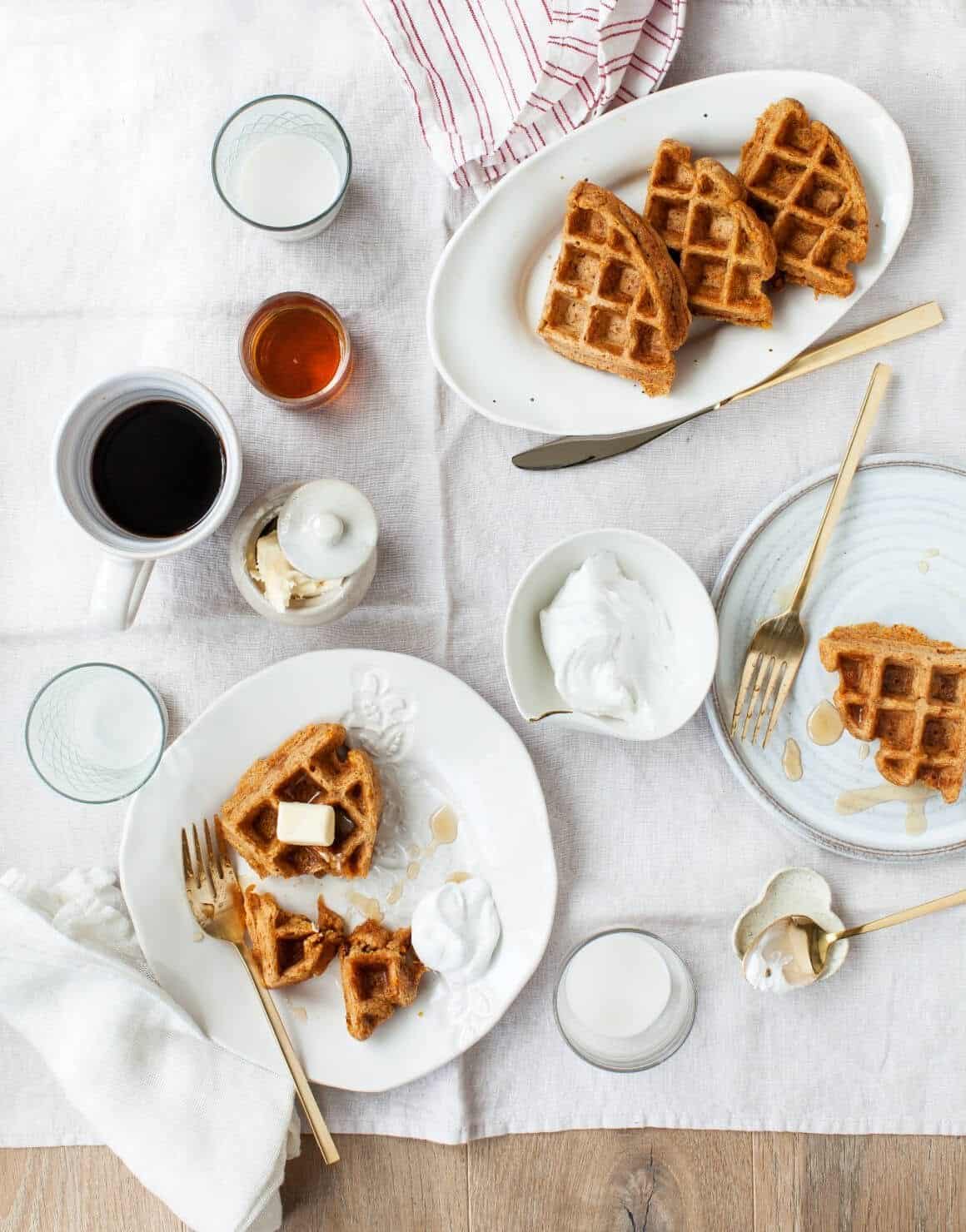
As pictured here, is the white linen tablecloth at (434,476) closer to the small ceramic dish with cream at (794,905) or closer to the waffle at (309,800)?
the small ceramic dish with cream at (794,905)

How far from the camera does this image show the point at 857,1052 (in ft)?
4.32

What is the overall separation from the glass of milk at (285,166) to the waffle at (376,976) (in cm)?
92

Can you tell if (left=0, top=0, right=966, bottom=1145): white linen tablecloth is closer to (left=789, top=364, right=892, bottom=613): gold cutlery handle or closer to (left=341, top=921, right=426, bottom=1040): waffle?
(left=789, top=364, right=892, bottom=613): gold cutlery handle

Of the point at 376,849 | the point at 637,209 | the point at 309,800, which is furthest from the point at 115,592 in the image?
the point at 637,209

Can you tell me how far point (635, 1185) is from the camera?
1327 mm

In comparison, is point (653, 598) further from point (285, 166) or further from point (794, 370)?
point (285, 166)

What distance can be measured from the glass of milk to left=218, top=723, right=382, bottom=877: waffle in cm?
67

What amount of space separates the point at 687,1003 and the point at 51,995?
82cm

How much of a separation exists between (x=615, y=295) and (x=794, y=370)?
26 centimetres

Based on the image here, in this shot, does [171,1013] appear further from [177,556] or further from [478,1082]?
[177,556]

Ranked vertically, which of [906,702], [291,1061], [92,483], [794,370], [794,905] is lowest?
[291,1061]

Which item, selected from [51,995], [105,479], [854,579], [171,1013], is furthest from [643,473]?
[51,995]

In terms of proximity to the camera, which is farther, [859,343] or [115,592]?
[859,343]

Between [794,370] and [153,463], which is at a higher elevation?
[794,370]
